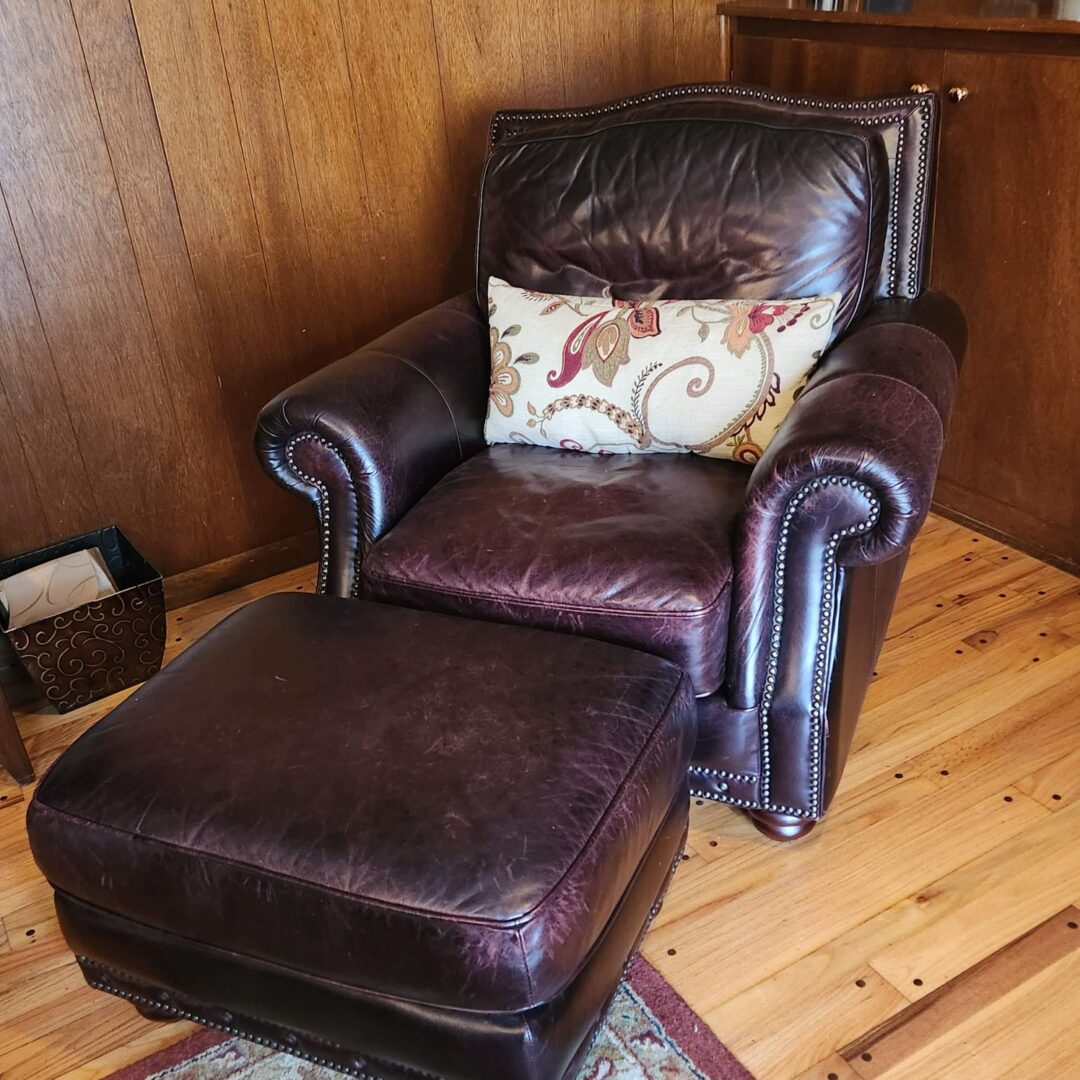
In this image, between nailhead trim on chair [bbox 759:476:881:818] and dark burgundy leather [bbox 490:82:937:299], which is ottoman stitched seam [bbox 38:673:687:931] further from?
dark burgundy leather [bbox 490:82:937:299]

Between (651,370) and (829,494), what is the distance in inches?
17.5

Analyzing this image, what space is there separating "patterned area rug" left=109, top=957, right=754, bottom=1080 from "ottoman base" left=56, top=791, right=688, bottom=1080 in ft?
0.25

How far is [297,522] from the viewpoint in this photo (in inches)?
97.0

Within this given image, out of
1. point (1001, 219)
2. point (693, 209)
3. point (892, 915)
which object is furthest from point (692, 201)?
point (892, 915)

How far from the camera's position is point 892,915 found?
151cm

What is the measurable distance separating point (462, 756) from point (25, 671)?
134cm

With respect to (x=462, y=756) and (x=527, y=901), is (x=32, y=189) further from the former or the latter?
(x=527, y=901)

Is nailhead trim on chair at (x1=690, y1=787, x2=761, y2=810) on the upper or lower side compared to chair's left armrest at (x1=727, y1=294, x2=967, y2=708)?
lower

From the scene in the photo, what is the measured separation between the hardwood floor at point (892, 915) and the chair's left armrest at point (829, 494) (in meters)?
0.29

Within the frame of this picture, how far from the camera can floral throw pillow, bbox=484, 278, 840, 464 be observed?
66.6 inches

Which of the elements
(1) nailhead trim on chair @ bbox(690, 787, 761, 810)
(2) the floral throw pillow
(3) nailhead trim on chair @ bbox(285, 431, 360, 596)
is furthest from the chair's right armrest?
(1) nailhead trim on chair @ bbox(690, 787, 761, 810)

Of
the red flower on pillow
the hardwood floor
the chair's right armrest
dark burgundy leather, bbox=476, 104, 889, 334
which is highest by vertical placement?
dark burgundy leather, bbox=476, 104, 889, 334

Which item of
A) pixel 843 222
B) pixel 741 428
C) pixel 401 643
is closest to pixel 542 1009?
pixel 401 643

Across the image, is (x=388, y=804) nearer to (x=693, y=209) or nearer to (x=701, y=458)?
(x=701, y=458)
